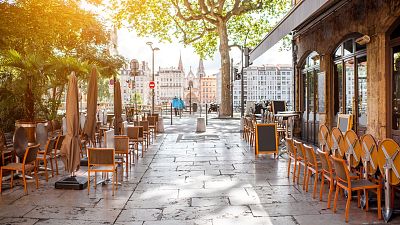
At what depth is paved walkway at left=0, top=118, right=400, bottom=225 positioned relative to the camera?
5.21 metres

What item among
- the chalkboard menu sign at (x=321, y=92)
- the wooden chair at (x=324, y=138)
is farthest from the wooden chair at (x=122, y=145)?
the chalkboard menu sign at (x=321, y=92)

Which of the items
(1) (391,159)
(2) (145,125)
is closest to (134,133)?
(2) (145,125)

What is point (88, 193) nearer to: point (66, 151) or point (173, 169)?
point (66, 151)

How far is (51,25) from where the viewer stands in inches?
518

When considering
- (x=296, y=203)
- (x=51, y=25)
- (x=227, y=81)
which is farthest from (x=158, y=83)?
(x=296, y=203)

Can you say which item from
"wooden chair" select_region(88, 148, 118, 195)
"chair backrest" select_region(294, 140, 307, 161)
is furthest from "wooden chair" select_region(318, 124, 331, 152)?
"wooden chair" select_region(88, 148, 118, 195)

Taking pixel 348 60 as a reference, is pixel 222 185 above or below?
below

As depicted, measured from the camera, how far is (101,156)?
22.7 ft

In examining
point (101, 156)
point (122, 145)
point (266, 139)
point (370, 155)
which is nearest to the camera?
point (370, 155)

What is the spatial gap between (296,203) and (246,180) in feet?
5.83

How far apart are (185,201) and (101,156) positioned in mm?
1737

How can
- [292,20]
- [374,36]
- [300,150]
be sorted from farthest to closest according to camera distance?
1. [374,36]
2. [292,20]
3. [300,150]

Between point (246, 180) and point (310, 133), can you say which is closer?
point (246, 180)

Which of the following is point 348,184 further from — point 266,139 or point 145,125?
point 145,125
